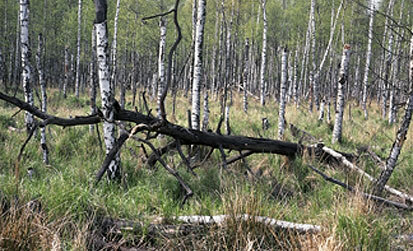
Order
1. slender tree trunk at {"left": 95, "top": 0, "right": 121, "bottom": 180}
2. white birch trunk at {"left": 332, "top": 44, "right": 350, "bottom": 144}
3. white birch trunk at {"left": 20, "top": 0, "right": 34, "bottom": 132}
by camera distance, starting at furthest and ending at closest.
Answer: white birch trunk at {"left": 332, "top": 44, "right": 350, "bottom": 144}
white birch trunk at {"left": 20, "top": 0, "right": 34, "bottom": 132}
slender tree trunk at {"left": 95, "top": 0, "right": 121, "bottom": 180}

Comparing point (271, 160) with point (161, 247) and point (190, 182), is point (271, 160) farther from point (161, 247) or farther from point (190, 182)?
point (161, 247)

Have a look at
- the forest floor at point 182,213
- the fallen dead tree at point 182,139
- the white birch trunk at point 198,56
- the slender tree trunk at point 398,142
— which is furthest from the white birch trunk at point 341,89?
the slender tree trunk at point 398,142

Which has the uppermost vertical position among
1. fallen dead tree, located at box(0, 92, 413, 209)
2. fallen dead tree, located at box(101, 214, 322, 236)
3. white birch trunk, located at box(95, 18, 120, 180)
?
white birch trunk, located at box(95, 18, 120, 180)

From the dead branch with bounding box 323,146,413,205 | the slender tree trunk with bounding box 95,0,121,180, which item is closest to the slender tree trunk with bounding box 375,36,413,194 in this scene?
the dead branch with bounding box 323,146,413,205

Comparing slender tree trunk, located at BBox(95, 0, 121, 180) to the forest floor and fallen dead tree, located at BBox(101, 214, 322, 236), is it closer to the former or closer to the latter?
the forest floor

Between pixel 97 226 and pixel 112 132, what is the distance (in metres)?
1.58

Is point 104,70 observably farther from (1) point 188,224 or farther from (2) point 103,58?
(1) point 188,224

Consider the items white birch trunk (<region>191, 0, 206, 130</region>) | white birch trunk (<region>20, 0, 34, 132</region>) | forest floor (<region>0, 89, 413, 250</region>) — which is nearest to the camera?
forest floor (<region>0, 89, 413, 250</region>)

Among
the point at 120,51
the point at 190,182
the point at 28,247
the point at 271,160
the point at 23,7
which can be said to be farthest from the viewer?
the point at 120,51

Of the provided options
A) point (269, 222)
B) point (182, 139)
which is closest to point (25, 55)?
point (182, 139)

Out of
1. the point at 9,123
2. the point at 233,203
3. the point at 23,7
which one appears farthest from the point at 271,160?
the point at 9,123

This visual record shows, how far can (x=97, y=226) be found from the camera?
11.0 feet

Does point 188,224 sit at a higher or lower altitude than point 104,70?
lower

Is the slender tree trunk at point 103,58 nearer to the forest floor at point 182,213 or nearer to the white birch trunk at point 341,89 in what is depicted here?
the forest floor at point 182,213
